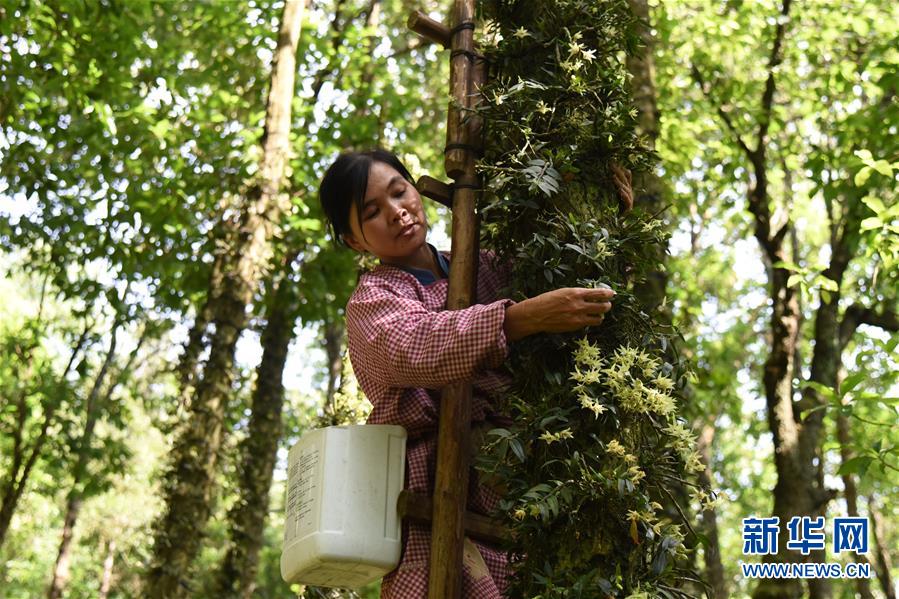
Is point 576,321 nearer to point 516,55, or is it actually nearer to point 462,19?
point 516,55

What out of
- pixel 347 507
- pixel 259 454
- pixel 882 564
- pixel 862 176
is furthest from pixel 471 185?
pixel 882 564

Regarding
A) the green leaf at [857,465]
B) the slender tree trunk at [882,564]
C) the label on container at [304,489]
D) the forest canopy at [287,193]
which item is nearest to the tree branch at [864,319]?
the forest canopy at [287,193]

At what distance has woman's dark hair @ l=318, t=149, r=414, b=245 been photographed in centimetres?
317

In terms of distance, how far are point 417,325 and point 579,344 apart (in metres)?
0.44

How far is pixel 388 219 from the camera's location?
3.15 m

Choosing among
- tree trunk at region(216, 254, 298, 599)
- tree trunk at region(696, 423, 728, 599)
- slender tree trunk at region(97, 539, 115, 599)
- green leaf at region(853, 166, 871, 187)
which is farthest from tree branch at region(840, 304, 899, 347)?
slender tree trunk at region(97, 539, 115, 599)

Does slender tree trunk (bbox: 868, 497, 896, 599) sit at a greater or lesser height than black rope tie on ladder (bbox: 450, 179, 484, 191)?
greater

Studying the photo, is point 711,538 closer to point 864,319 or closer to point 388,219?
point 388,219

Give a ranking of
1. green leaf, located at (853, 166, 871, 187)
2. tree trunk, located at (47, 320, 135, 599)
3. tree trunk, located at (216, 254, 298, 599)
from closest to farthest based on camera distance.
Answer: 1. green leaf, located at (853, 166, 871, 187)
2. tree trunk, located at (216, 254, 298, 599)
3. tree trunk, located at (47, 320, 135, 599)

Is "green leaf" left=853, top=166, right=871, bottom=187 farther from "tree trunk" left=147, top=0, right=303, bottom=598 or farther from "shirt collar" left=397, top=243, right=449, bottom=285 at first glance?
"tree trunk" left=147, top=0, right=303, bottom=598

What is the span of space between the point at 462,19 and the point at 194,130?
→ 763 centimetres

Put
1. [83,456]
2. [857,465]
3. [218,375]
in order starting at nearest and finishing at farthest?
1. [857,465]
2. [218,375]
3. [83,456]

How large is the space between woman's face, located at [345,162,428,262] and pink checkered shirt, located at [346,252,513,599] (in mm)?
76

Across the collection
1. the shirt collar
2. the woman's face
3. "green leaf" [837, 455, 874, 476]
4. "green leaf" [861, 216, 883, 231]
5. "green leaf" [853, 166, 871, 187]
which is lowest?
"green leaf" [837, 455, 874, 476]
